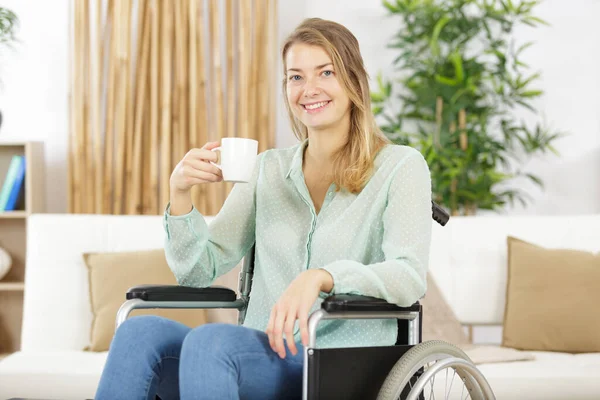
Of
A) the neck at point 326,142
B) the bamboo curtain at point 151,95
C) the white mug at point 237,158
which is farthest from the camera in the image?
the bamboo curtain at point 151,95

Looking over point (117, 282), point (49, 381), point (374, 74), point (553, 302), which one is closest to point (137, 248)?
point (117, 282)

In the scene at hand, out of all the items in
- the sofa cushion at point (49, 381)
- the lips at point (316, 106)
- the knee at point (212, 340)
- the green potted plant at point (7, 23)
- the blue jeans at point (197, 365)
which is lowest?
the sofa cushion at point (49, 381)

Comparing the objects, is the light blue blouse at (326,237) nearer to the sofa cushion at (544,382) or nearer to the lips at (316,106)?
the lips at (316,106)

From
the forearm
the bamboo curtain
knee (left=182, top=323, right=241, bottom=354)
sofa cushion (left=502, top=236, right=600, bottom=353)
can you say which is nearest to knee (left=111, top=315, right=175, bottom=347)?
knee (left=182, top=323, right=241, bottom=354)

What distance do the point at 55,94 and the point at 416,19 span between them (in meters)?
1.78

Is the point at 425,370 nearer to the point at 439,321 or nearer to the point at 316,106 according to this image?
the point at 316,106

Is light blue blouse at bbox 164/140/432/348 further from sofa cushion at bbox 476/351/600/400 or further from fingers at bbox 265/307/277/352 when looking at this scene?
sofa cushion at bbox 476/351/600/400

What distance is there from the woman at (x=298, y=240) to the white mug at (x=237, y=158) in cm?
7

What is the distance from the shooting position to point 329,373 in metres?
1.27

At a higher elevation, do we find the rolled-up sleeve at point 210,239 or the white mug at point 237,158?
the white mug at point 237,158

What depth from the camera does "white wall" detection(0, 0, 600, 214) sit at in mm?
3725

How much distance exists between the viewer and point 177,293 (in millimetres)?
1550

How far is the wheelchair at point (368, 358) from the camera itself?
1242 mm

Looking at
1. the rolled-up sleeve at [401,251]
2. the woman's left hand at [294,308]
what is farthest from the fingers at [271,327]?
the rolled-up sleeve at [401,251]
